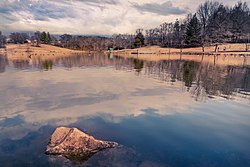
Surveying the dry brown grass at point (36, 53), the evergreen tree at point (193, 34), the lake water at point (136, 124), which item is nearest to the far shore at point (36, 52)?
the dry brown grass at point (36, 53)

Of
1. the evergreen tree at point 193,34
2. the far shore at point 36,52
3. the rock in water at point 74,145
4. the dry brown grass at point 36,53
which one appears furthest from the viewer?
the evergreen tree at point 193,34

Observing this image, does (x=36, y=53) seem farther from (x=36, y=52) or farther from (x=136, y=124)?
(x=136, y=124)

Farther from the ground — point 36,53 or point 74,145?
point 36,53

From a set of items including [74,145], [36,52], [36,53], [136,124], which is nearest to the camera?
[74,145]

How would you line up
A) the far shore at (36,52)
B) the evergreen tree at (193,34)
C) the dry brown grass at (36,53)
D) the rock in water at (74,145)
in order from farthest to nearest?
the evergreen tree at (193,34) → the dry brown grass at (36,53) → the far shore at (36,52) → the rock in water at (74,145)

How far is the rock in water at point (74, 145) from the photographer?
30.0 ft

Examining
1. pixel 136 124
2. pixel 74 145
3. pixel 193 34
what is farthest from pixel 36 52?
pixel 74 145

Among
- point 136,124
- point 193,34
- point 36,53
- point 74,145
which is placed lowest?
point 136,124

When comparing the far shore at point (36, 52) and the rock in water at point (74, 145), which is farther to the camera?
the far shore at point (36, 52)

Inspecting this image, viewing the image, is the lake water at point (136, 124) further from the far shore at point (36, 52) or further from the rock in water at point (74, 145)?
the far shore at point (36, 52)

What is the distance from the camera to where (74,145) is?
373 inches

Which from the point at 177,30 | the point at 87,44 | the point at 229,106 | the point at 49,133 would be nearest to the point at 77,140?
the point at 49,133

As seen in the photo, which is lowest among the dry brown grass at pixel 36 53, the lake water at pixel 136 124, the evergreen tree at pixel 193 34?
the lake water at pixel 136 124

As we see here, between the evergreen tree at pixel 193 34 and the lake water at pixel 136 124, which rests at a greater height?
the evergreen tree at pixel 193 34
